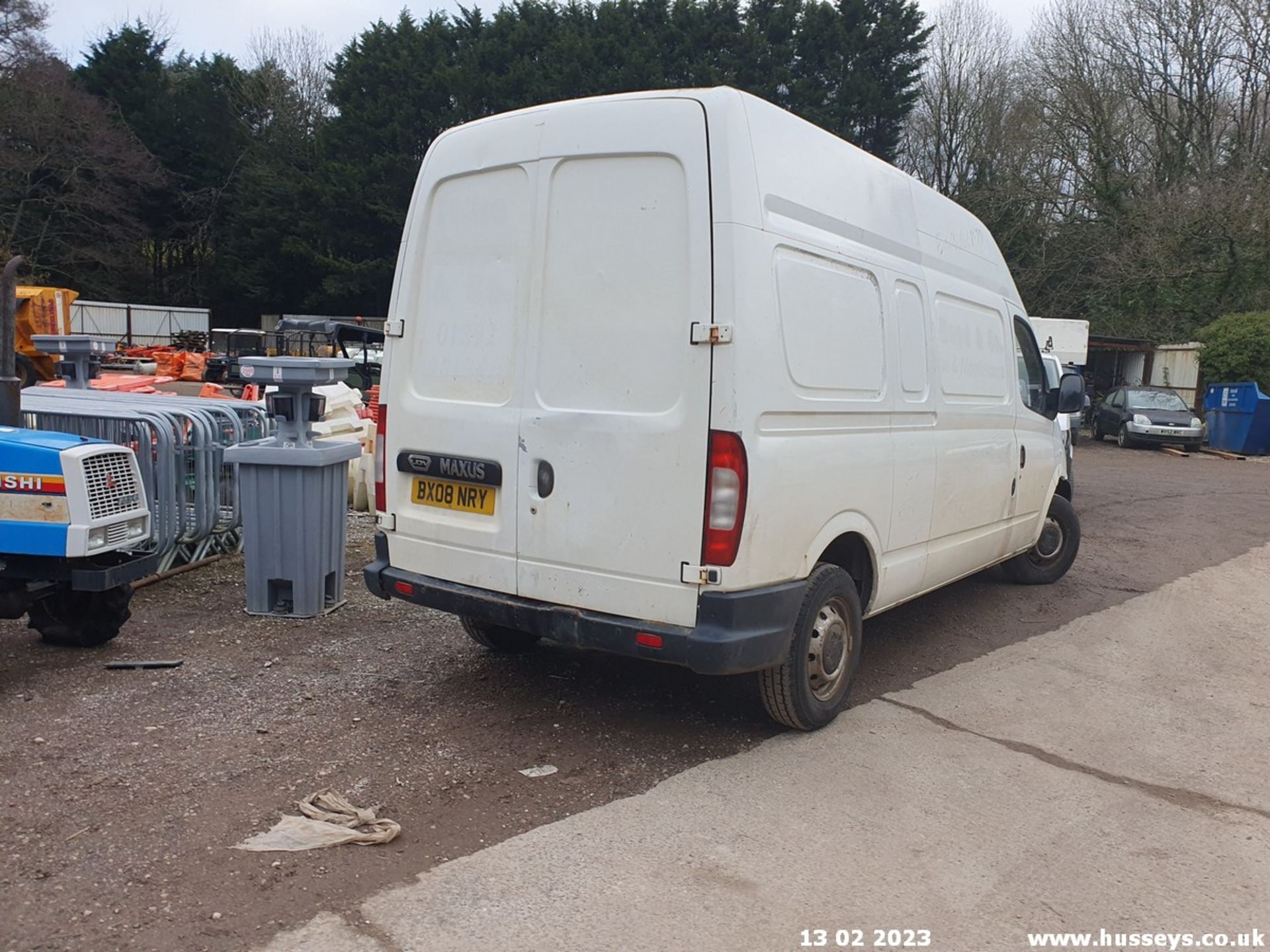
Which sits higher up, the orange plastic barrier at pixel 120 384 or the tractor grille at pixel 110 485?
the orange plastic barrier at pixel 120 384

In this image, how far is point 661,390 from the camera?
156 inches

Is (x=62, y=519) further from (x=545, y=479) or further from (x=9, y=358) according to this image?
(x=545, y=479)

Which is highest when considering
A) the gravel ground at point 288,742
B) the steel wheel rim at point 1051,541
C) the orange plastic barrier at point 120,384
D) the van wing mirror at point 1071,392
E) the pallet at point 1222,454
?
the van wing mirror at point 1071,392

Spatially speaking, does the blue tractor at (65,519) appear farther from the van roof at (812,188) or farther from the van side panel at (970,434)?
the van side panel at (970,434)

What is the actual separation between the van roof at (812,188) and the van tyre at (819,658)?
156 cm

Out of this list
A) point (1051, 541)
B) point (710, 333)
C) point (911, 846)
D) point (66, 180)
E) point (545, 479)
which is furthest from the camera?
point (66, 180)

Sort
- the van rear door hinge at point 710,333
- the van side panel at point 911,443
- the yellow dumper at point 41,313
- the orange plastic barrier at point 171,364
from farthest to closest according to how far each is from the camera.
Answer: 1. the orange plastic barrier at point 171,364
2. the yellow dumper at point 41,313
3. the van side panel at point 911,443
4. the van rear door hinge at point 710,333

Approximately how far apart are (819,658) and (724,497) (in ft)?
3.71

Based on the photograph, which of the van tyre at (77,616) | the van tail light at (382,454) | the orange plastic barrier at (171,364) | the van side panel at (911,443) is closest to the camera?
the van tail light at (382,454)

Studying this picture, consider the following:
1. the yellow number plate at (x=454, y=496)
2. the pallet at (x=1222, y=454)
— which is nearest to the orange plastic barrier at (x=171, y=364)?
the yellow number plate at (x=454, y=496)

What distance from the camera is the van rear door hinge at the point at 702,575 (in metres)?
3.93

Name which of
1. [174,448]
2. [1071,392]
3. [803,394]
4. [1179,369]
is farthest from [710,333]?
[1179,369]

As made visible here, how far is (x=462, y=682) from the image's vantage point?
5133 mm

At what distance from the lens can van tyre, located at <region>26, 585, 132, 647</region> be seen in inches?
210
